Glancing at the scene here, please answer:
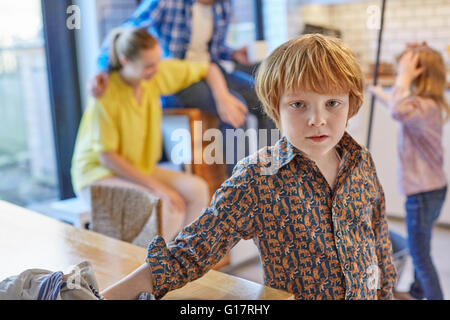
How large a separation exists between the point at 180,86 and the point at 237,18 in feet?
3.55

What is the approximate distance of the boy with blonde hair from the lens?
75cm

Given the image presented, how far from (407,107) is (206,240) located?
1142 millimetres

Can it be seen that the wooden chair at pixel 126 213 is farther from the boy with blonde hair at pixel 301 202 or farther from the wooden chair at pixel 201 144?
the wooden chair at pixel 201 144

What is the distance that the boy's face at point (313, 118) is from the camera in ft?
2.49

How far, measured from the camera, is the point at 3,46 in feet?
6.18

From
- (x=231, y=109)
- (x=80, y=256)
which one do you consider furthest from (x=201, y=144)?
(x=80, y=256)

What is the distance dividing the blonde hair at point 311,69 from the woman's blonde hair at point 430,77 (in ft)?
3.16

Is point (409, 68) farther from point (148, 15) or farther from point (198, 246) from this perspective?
point (198, 246)

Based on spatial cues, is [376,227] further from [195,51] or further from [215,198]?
[195,51]

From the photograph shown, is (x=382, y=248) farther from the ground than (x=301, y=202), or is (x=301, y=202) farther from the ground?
(x=301, y=202)

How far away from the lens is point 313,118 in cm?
76

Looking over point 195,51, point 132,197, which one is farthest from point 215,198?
point 195,51

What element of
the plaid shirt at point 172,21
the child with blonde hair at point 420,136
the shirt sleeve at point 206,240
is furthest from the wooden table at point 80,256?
the plaid shirt at point 172,21

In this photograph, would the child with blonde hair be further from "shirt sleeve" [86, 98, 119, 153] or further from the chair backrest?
"shirt sleeve" [86, 98, 119, 153]
